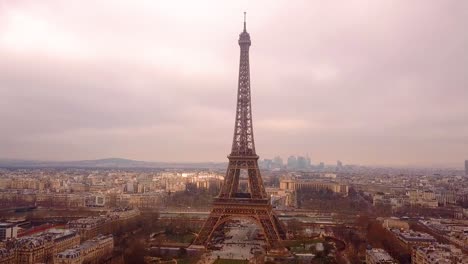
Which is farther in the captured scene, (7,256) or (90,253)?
(90,253)

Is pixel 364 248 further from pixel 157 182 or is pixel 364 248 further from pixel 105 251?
pixel 157 182

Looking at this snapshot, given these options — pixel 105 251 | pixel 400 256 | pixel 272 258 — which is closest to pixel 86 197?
pixel 105 251

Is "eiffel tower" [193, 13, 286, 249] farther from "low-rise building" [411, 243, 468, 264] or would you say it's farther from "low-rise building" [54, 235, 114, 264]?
"low-rise building" [411, 243, 468, 264]

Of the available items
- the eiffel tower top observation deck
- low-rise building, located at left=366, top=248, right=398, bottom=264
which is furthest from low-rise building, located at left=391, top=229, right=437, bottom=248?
the eiffel tower top observation deck

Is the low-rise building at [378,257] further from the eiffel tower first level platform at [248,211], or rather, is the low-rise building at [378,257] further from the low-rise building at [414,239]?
the eiffel tower first level platform at [248,211]

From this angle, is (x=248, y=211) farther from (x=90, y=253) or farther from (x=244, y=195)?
(x=90, y=253)

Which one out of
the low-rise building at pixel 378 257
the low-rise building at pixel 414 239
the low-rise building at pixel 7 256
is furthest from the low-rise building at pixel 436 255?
the low-rise building at pixel 7 256

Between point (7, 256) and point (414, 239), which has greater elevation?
point (414, 239)

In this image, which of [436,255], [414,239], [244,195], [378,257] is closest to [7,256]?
[244,195]

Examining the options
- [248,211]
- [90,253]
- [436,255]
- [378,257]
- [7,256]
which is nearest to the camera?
[436,255]
